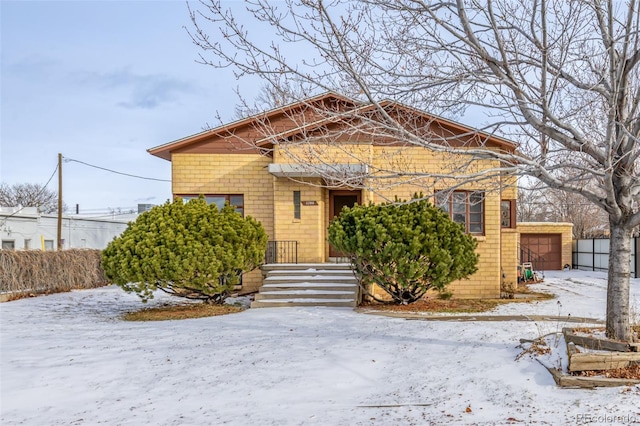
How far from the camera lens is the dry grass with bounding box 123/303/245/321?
1047cm

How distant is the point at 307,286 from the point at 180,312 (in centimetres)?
304

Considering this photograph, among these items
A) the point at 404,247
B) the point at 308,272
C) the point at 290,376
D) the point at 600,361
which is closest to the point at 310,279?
the point at 308,272

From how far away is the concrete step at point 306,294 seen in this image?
11266mm

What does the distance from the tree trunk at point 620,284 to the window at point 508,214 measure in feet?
30.7

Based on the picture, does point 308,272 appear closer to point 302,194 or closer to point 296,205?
point 296,205

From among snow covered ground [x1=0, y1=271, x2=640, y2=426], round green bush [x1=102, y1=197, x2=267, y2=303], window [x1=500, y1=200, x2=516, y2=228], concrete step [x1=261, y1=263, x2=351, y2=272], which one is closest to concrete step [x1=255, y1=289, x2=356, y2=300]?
Answer: round green bush [x1=102, y1=197, x2=267, y2=303]

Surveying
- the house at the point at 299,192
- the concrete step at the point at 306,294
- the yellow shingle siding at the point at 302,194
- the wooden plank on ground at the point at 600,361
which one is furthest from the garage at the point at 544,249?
the wooden plank on ground at the point at 600,361

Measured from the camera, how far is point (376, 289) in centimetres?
1341

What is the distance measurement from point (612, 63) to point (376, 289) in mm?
8846

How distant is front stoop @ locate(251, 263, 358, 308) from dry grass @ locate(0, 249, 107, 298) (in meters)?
7.67

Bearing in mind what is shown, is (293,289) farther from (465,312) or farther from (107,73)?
(107,73)

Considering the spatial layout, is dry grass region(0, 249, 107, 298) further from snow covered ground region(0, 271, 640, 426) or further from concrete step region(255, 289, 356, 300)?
concrete step region(255, 289, 356, 300)

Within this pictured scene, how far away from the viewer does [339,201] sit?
1477 centimetres

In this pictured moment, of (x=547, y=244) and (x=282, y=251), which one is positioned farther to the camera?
(x=547, y=244)
